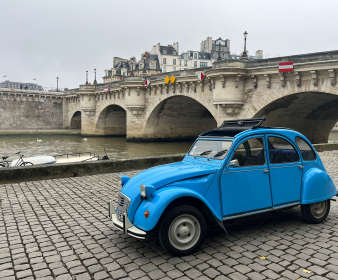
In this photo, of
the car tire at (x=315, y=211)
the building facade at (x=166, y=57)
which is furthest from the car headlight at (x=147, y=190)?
the building facade at (x=166, y=57)

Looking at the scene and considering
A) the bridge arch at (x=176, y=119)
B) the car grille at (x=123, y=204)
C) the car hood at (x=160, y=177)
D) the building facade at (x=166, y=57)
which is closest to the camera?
the car hood at (x=160, y=177)

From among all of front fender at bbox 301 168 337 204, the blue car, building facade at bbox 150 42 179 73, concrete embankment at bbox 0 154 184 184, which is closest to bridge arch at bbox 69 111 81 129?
building facade at bbox 150 42 179 73

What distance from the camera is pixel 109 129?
39656 millimetres

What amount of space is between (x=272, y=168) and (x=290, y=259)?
1.32m

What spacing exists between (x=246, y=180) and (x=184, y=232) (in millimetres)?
1155

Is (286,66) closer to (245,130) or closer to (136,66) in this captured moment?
(245,130)

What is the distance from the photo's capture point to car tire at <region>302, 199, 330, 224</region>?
16.2ft

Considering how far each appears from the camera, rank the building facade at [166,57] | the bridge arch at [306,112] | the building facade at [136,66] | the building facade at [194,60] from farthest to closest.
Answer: the building facade at [194,60], the building facade at [166,57], the building facade at [136,66], the bridge arch at [306,112]

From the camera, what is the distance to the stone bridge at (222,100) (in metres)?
16.5

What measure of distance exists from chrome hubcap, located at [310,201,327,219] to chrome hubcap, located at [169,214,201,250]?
2.20 meters

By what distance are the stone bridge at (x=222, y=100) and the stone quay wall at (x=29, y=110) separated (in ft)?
38.5

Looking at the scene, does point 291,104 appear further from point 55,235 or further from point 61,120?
point 61,120

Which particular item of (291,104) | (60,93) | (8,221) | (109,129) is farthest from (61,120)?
(8,221)

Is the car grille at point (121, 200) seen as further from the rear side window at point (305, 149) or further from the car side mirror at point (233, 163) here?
the rear side window at point (305, 149)
